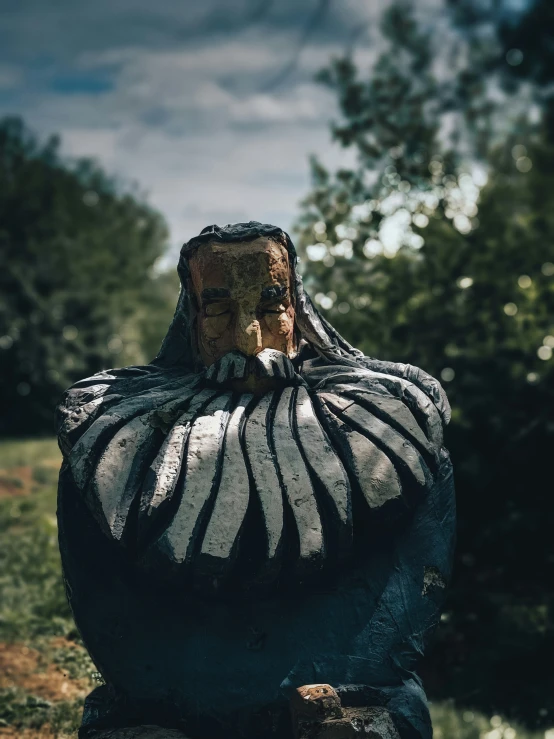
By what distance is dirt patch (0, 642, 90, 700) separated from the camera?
525 cm

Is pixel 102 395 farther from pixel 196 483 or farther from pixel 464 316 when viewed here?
pixel 464 316

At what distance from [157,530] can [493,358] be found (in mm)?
4652

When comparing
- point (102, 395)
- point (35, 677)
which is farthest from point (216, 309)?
point (35, 677)

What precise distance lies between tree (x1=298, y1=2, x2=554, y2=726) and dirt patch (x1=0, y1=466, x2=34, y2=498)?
4.54 metres

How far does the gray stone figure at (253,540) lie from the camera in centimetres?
302

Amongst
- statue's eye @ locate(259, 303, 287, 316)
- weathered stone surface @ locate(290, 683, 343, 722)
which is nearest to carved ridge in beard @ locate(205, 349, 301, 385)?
statue's eye @ locate(259, 303, 287, 316)

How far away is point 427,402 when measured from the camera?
333 centimetres

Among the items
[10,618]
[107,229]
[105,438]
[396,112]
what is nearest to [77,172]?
[107,229]

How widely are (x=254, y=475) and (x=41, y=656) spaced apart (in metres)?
3.32

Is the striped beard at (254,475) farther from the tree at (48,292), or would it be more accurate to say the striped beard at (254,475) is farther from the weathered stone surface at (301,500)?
the tree at (48,292)

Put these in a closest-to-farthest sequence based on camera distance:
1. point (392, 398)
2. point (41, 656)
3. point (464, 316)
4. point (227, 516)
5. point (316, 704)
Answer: point (316, 704)
point (227, 516)
point (392, 398)
point (41, 656)
point (464, 316)

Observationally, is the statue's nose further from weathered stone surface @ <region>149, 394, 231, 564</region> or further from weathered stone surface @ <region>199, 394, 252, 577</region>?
weathered stone surface @ <region>199, 394, 252, 577</region>

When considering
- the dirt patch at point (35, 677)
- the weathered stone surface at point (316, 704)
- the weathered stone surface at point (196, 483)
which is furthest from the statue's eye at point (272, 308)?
the dirt patch at point (35, 677)

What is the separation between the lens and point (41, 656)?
5.80 m
